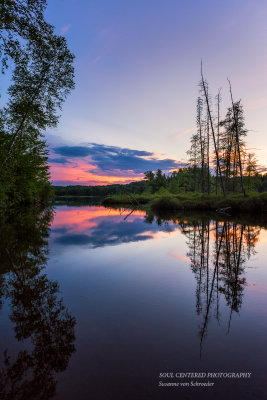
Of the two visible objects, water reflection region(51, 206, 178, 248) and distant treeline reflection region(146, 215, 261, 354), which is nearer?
distant treeline reflection region(146, 215, 261, 354)

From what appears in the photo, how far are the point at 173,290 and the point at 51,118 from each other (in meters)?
13.3

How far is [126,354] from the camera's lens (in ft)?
9.80

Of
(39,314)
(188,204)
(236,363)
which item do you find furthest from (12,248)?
(188,204)

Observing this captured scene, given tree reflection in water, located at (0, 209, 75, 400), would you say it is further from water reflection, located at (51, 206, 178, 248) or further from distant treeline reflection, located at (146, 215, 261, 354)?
water reflection, located at (51, 206, 178, 248)

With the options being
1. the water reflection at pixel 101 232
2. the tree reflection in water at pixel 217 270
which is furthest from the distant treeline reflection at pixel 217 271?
the water reflection at pixel 101 232

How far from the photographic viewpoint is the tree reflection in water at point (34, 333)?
246 cm

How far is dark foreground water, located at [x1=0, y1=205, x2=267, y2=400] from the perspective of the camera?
97.3 inches

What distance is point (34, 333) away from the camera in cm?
350

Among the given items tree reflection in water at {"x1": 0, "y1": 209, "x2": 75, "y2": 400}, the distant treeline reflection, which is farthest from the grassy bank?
tree reflection in water at {"x1": 0, "y1": 209, "x2": 75, "y2": 400}

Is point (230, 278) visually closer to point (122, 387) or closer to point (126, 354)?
point (126, 354)

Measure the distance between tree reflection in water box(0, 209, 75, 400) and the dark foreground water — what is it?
0.01 meters

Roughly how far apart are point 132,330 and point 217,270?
4.28 m

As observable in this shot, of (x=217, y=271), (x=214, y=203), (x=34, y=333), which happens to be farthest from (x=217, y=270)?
(x=214, y=203)

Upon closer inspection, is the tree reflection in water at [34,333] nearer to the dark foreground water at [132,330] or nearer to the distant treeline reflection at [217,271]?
the dark foreground water at [132,330]
